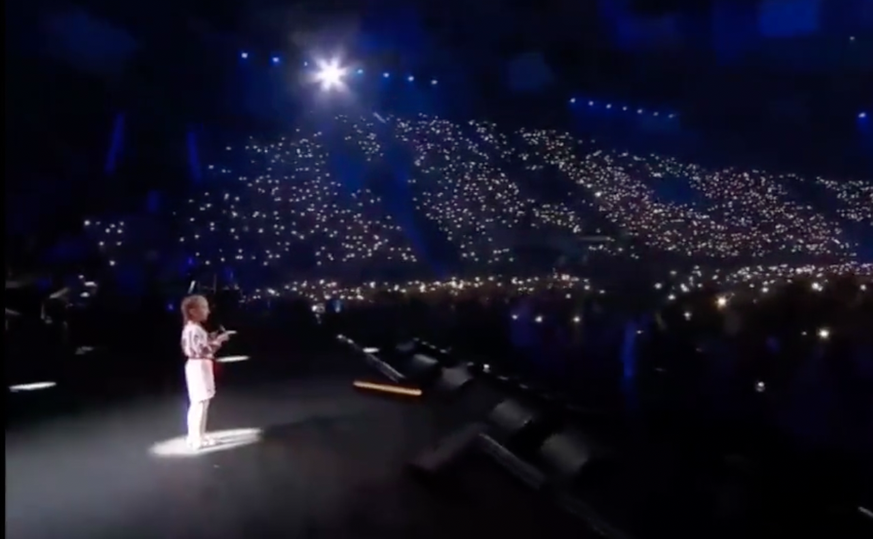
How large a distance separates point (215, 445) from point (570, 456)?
150 inches

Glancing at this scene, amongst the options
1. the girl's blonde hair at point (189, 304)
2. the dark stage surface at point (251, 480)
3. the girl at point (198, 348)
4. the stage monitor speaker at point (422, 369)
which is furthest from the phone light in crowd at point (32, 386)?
the girl's blonde hair at point (189, 304)

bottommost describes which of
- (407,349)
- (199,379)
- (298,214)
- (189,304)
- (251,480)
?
(251,480)

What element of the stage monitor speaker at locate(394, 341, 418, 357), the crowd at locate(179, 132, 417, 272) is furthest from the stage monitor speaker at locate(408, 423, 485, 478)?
the crowd at locate(179, 132, 417, 272)

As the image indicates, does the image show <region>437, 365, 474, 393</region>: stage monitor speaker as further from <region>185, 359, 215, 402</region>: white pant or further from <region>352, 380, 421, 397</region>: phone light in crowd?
<region>185, 359, 215, 402</region>: white pant

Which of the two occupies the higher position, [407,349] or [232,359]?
[407,349]

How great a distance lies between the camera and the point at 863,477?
725 cm

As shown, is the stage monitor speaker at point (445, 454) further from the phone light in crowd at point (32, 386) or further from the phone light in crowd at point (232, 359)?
the phone light in crowd at point (232, 359)

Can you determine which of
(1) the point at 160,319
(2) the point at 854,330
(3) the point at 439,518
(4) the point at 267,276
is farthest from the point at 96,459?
(1) the point at 160,319

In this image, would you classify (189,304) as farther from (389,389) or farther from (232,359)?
(232,359)

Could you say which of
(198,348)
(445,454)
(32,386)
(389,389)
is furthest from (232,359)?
(445,454)

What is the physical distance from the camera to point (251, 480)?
836 centimetres

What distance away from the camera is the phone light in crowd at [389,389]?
14458 millimetres

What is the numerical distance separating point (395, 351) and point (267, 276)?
26.6 feet

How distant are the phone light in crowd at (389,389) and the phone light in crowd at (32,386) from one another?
529 centimetres
